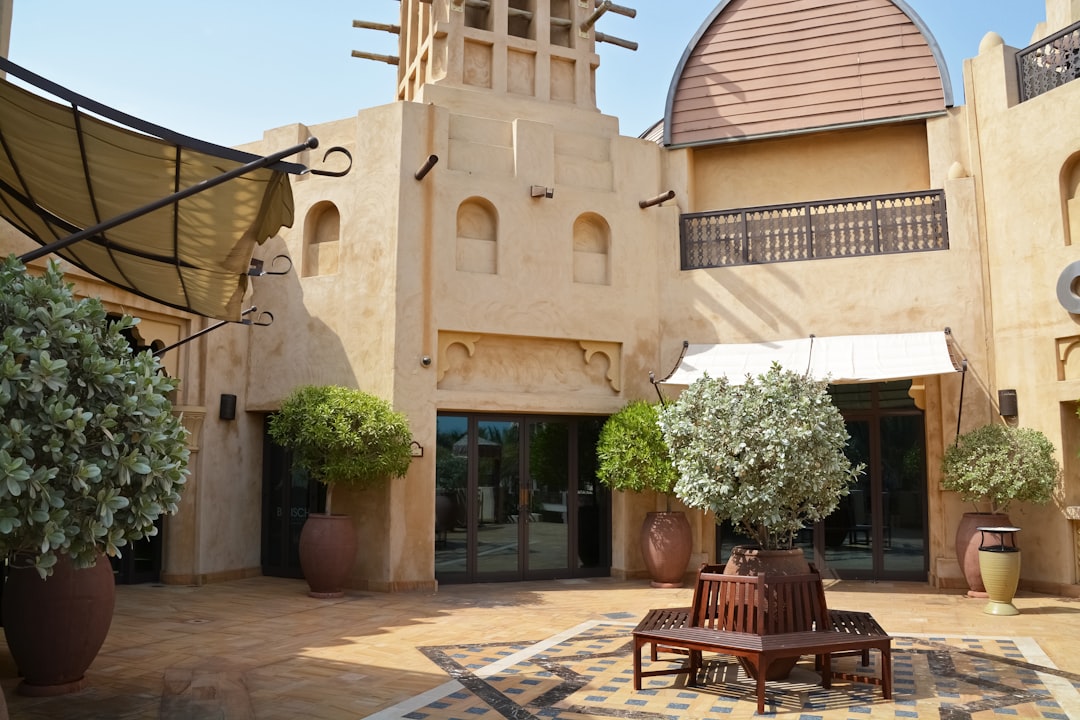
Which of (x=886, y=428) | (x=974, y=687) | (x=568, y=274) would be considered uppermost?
(x=568, y=274)

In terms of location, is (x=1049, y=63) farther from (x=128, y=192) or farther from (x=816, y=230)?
(x=128, y=192)

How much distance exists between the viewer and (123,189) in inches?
239

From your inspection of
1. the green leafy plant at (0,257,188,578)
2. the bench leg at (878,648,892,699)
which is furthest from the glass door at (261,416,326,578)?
the bench leg at (878,648,892,699)

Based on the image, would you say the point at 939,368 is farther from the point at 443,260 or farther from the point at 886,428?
the point at 443,260

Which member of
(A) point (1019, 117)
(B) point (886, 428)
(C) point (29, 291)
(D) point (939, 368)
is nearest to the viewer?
(C) point (29, 291)

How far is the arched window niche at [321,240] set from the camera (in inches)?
518

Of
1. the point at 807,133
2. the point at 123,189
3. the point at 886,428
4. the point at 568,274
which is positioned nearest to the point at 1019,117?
the point at 807,133

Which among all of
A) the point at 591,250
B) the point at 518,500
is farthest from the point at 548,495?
the point at 591,250

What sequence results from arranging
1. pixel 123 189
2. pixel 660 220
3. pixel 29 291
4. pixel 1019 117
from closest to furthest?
pixel 29 291 < pixel 123 189 < pixel 1019 117 < pixel 660 220

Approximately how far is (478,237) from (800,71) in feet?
19.2

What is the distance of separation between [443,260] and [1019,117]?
7.94 metres

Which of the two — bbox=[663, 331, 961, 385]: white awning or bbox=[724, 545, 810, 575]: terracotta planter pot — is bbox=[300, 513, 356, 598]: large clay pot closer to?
bbox=[663, 331, 961, 385]: white awning

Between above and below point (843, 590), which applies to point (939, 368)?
above

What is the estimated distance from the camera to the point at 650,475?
12117mm
